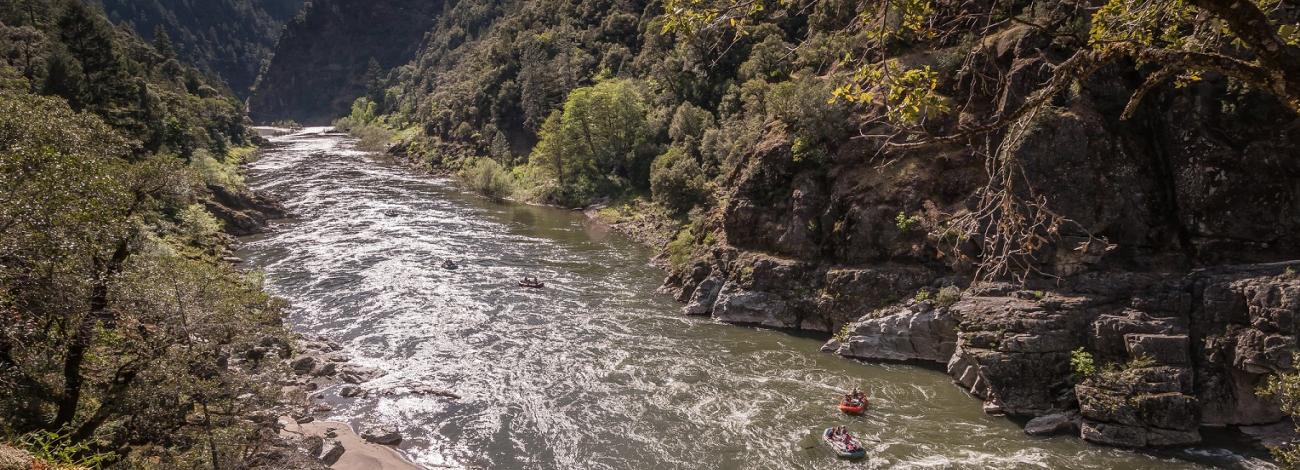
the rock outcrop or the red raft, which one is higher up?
the rock outcrop

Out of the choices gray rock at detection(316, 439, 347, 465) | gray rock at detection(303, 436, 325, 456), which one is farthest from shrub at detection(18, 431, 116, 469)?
gray rock at detection(316, 439, 347, 465)

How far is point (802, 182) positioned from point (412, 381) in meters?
21.8

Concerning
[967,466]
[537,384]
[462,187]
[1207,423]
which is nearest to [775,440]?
[967,466]

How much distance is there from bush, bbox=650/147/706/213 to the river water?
550 centimetres

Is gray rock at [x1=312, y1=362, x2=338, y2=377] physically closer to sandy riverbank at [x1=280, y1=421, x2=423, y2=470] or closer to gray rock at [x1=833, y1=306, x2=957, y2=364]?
sandy riverbank at [x1=280, y1=421, x2=423, y2=470]

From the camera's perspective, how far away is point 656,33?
256ft

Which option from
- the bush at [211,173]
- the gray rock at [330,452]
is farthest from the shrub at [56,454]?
the bush at [211,173]

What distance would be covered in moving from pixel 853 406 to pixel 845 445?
2889 millimetres

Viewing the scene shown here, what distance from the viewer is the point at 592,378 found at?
91.7ft

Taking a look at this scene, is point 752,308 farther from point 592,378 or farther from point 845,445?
point 845,445

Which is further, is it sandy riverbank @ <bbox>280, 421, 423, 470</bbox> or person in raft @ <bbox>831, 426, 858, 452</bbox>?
person in raft @ <bbox>831, 426, 858, 452</bbox>

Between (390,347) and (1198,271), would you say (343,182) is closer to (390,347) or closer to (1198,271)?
(390,347)

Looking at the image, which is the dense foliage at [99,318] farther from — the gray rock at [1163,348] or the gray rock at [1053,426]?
the gray rock at [1163,348]

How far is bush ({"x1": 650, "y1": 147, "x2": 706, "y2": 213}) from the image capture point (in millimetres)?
49656
